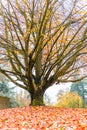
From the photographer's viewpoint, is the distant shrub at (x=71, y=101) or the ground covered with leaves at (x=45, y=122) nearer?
the ground covered with leaves at (x=45, y=122)

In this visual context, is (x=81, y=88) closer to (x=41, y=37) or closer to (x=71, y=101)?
(x=71, y=101)

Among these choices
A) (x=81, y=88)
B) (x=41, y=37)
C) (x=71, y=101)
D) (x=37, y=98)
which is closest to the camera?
(x=41, y=37)

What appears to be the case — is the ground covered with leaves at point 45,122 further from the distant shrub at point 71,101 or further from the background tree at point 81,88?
the background tree at point 81,88

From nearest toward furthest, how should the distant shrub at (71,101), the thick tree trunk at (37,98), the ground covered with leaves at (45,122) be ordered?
1. the ground covered with leaves at (45,122)
2. the thick tree trunk at (37,98)
3. the distant shrub at (71,101)

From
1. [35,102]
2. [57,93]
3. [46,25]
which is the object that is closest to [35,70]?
[35,102]

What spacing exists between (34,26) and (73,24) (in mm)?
1986

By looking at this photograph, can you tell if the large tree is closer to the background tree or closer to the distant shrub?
the distant shrub

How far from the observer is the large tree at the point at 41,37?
13.2m

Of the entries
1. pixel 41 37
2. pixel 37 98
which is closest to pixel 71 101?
pixel 37 98

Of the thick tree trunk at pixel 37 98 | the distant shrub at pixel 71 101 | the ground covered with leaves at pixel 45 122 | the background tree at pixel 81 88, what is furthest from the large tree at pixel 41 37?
the background tree at pixel 81 88

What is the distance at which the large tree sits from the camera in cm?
1318

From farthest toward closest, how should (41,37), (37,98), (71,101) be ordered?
(71,101) → (37,98) → (41,37)

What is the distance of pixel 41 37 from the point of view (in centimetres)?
1316

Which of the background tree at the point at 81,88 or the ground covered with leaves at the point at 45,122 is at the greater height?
the background tree at the point at 81,88
